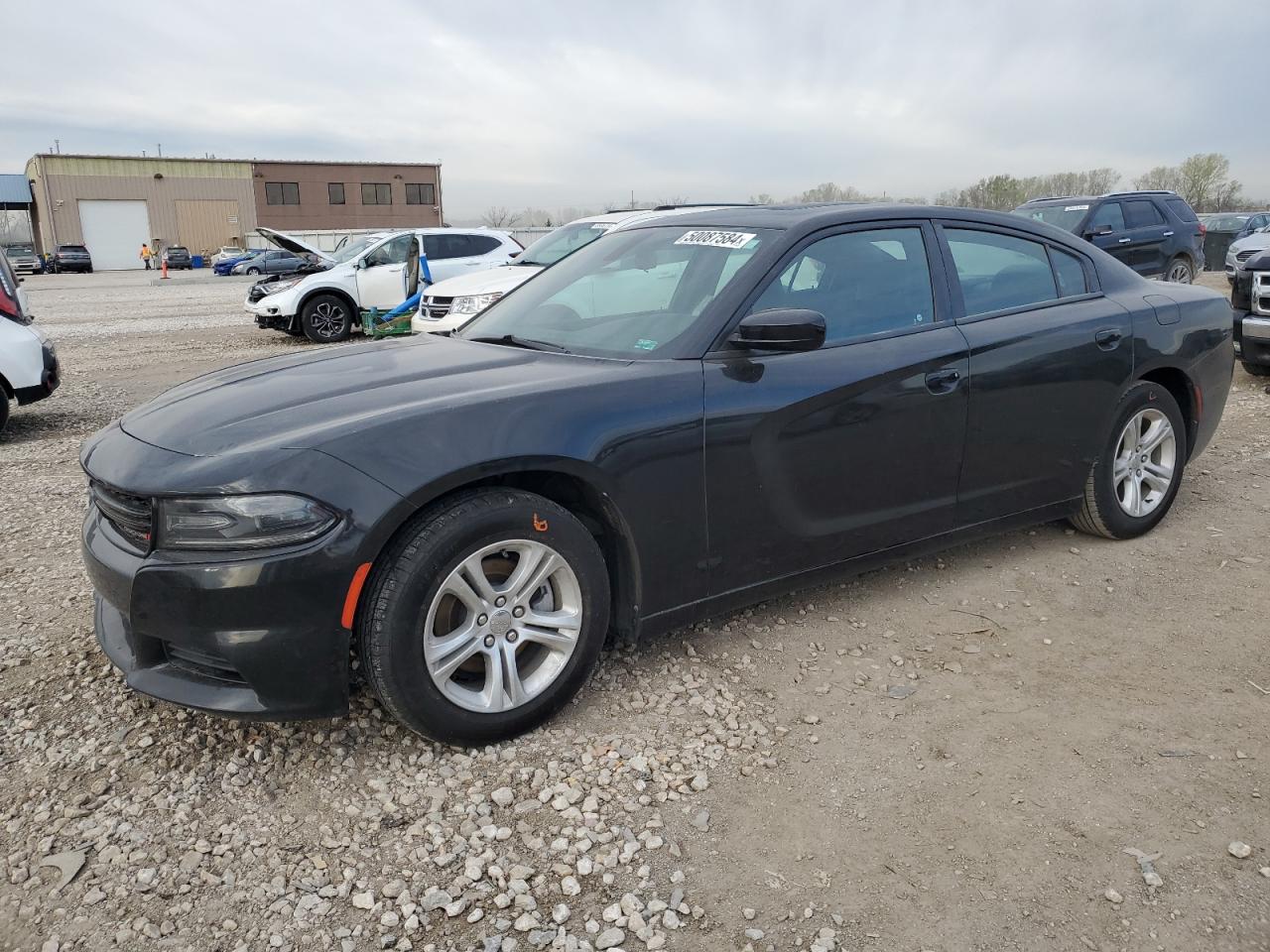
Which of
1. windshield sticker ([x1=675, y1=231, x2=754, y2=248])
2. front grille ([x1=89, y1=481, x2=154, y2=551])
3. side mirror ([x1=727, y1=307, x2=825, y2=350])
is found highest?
windshield sticker ([x1=675, y1=231, x2=754, y2=248])

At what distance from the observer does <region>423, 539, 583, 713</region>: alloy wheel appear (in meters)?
2.74

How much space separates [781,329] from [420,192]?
250ft

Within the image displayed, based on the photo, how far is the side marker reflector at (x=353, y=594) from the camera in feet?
8.36

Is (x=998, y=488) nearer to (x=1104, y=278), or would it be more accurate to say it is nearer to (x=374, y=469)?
(x=1104, y=278)

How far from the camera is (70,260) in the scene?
171ft

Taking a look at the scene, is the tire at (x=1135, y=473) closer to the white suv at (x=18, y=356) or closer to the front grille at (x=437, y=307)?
the front grille at (x=437, y=307)

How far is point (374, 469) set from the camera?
8.50 ft

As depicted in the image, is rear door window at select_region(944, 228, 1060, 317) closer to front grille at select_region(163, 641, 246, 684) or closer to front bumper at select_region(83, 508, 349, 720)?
front bumper at select_region(83, 508, 349, 720)

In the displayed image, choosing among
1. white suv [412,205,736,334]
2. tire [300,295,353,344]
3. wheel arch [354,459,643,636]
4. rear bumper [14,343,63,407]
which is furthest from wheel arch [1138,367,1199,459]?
tire [300,295,353,344]

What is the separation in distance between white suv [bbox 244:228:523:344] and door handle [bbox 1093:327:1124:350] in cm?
1062

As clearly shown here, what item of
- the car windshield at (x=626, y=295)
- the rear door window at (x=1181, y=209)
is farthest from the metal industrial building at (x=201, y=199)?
the car windshield at (x=626, y=295)

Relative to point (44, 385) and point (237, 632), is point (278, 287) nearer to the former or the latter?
point (44, 385)

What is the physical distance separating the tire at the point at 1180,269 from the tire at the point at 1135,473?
12219mm

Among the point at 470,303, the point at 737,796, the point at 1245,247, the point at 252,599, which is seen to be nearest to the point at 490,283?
the point at 470,303
